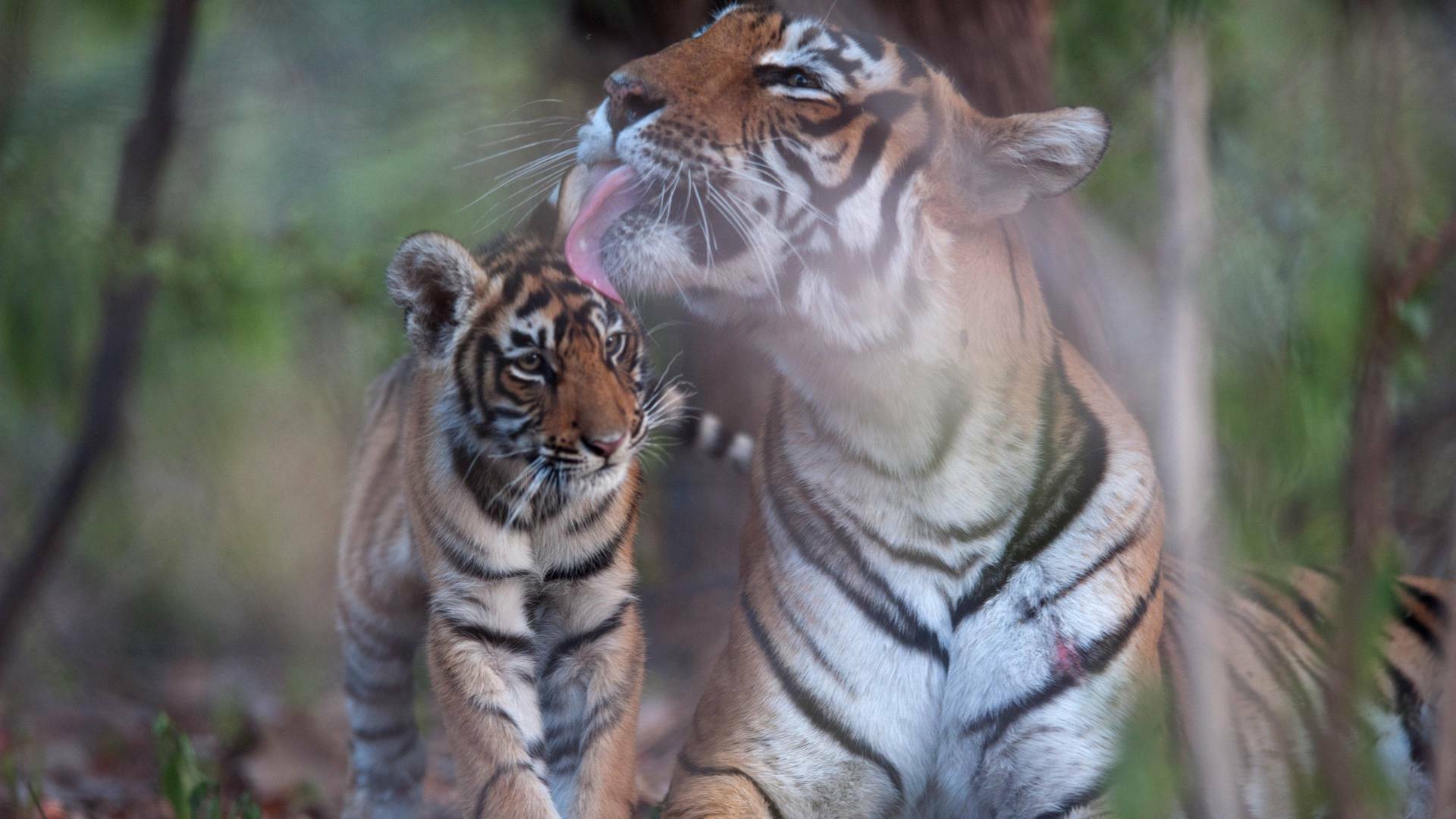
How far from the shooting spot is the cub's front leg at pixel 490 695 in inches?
98.2

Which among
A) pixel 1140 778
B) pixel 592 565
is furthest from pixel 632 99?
pixel 1140 778

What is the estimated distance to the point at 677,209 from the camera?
2436 mm

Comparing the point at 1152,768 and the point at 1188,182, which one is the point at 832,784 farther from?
the point at 1188,182

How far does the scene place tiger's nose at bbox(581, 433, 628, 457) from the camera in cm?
247

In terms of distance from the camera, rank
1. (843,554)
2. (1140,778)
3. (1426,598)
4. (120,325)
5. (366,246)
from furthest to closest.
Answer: (366,246)
(120,325)
(1426,598)
(843,554)
(1140,778)

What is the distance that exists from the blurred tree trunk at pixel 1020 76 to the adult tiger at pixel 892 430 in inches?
42.9

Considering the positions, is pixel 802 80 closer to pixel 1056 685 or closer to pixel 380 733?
pixel 1056 685

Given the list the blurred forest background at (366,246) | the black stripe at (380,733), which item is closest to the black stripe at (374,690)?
the black stripe at (380,733)

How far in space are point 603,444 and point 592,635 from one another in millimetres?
452

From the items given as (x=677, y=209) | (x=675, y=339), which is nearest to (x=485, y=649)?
(x=677, y=209)

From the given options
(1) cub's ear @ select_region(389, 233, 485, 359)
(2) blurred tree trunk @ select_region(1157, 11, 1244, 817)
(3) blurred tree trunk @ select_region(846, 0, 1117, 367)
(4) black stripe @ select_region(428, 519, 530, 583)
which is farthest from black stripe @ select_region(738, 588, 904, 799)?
(3) blurred tree trunk @ select_region(846, 0, 1117, 367)

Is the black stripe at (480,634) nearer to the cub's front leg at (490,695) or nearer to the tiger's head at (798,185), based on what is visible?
the cub's front leg at (490,695)

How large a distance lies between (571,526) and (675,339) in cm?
188

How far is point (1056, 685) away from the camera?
245 cm
